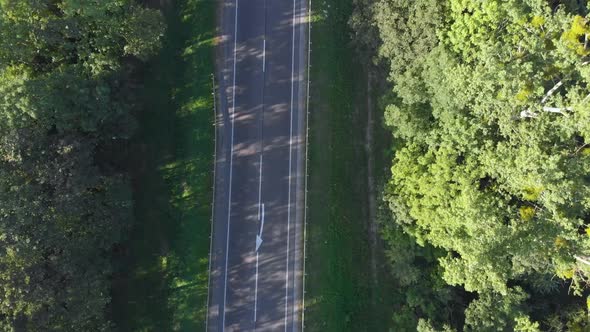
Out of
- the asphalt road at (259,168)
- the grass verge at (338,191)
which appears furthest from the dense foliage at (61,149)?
the grass verge at (338,191)

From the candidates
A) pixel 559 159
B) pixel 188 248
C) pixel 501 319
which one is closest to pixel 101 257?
pixel 188 248

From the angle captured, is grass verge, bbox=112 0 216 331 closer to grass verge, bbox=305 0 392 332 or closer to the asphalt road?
the asphalt road

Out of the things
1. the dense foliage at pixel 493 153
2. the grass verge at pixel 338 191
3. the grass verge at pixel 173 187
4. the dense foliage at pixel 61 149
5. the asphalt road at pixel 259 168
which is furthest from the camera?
the grass verge at pixel 338 191

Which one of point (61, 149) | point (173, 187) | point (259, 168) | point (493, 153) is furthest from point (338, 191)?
point (61, 149)

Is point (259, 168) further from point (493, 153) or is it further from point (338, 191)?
point (493, 153)

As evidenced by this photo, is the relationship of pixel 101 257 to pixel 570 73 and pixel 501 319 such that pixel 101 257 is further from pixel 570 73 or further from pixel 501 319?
pixel 570 73

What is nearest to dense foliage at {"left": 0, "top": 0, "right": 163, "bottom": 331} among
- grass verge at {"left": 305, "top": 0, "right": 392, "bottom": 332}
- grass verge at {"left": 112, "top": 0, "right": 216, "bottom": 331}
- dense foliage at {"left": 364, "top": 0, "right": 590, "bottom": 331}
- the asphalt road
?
grass verge at {"left": 112, "top": 0, "right": 216, "bottom": 331}

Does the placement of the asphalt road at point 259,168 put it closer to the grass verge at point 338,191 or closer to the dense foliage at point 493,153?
the grass verge at point 338,191
